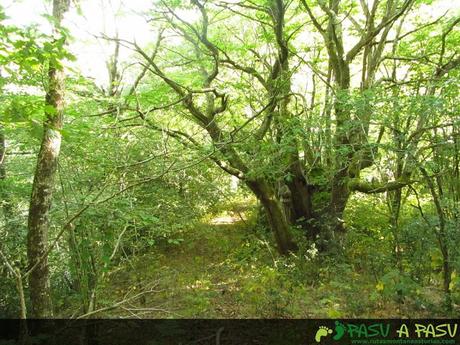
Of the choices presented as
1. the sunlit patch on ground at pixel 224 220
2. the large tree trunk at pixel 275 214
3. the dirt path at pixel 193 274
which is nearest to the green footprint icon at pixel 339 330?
the dirt path at pixel 193 274

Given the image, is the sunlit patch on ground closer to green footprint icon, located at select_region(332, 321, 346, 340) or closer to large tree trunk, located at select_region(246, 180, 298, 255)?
large tree trunk, located at select_region(246, 180, 298, 255)

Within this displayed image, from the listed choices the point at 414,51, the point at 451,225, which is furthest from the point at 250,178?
the point at 414,51

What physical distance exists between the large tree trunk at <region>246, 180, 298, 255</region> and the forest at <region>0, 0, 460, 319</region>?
0.04 m

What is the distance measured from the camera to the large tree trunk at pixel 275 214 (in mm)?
7637

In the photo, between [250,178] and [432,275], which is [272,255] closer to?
[250,178]

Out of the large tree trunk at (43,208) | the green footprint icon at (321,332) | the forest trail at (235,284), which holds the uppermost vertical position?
the large tree trunk at (43,208)

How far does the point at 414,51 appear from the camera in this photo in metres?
7.12

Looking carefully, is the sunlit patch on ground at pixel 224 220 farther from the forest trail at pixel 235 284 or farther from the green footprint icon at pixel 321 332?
the green footprint icon at pixel 321 332

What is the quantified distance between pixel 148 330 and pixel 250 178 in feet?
12.6

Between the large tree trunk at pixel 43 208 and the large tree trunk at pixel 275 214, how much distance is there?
4750 mm

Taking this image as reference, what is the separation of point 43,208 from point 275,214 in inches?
217

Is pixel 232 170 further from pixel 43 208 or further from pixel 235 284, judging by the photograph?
pixel 43 208

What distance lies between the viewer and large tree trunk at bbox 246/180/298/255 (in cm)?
764

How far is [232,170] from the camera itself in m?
7.17
